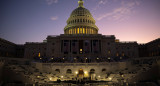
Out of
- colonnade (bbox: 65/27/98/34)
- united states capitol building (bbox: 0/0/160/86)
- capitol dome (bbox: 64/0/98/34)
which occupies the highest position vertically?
capitol dome (bbox: 64/0/98/34)

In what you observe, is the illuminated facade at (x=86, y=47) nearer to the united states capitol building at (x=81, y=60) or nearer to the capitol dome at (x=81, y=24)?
the united states capitol building at (x=81, y=60)

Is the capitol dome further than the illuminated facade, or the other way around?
the capitol dome

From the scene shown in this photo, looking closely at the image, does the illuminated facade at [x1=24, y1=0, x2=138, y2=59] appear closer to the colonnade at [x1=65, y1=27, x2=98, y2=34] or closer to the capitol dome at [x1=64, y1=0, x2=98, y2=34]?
the colonnade at [x1=65, y1=27, x2=98, y2=34]

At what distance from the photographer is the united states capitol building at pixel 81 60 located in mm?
48469

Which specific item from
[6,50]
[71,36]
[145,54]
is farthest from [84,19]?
[6,50]

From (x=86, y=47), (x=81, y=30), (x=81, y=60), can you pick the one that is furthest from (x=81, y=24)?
(x=81, y=60)

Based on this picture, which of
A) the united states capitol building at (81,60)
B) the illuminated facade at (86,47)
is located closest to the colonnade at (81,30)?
the united states capitol building at (81,60)

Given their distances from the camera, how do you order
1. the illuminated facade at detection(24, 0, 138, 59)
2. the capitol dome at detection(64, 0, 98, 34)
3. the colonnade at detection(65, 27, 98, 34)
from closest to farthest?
the illuminated facade at detection(24, 0, 138, 59), the colonnade at detection(65, 27, 98, 34), the capitol dome at detection(64, 0, 98, 34)

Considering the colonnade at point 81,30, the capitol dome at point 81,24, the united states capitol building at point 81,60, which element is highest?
the capitol dome at point 81,24

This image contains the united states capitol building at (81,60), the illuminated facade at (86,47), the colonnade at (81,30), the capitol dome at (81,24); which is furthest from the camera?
the capitol dome at (81,24)

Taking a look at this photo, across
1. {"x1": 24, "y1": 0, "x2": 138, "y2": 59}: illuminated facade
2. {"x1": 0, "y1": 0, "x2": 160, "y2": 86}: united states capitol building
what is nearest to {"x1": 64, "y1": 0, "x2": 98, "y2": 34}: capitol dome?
{"x1": 0, "y1": 0, "x2": 160, "y2": 86}: united states capitol building

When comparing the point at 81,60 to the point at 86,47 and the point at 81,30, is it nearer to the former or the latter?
the point at 86,47

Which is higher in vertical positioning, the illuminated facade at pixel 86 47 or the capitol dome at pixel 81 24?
the capitol dome at pixel 81 24

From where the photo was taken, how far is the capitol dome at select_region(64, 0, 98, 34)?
10819 cm
